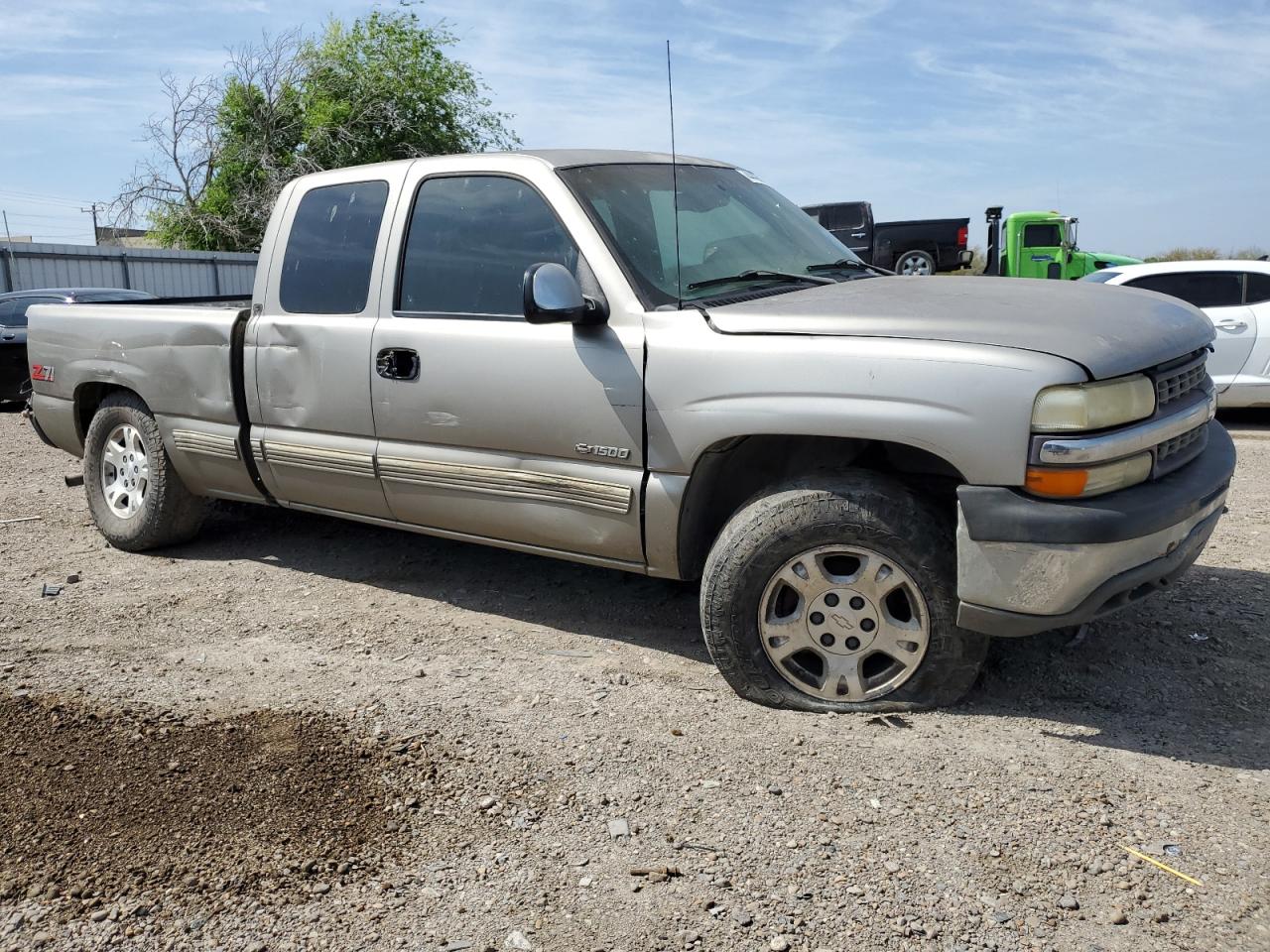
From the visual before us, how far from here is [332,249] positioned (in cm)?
492

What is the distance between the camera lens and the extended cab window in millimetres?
4266

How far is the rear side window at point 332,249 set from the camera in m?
4.77

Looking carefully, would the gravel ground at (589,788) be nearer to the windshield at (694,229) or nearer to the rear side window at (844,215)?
the windshield at (694,229)

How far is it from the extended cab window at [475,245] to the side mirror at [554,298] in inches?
9.5

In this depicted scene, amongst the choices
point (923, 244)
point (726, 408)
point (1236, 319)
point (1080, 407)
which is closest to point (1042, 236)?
point (923, 244)

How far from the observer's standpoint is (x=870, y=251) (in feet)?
75.2

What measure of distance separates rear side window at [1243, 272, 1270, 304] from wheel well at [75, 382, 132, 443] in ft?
29.5

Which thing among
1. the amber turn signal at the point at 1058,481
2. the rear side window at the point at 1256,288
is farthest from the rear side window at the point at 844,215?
the amber turn signal at the point at 1058,481

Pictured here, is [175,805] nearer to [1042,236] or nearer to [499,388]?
[499,388]

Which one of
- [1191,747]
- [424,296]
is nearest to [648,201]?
[424,296]

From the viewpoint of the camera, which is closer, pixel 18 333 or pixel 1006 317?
pixel 1006 317

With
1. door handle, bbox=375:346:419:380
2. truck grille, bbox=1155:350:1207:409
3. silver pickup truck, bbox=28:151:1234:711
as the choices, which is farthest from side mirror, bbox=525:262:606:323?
truck grille, bbox=1155:350:1207:409

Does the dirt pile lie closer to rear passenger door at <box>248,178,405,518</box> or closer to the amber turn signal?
rear passenger door at <box>248,178,405,518</box>

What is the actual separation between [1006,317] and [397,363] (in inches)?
93.6
